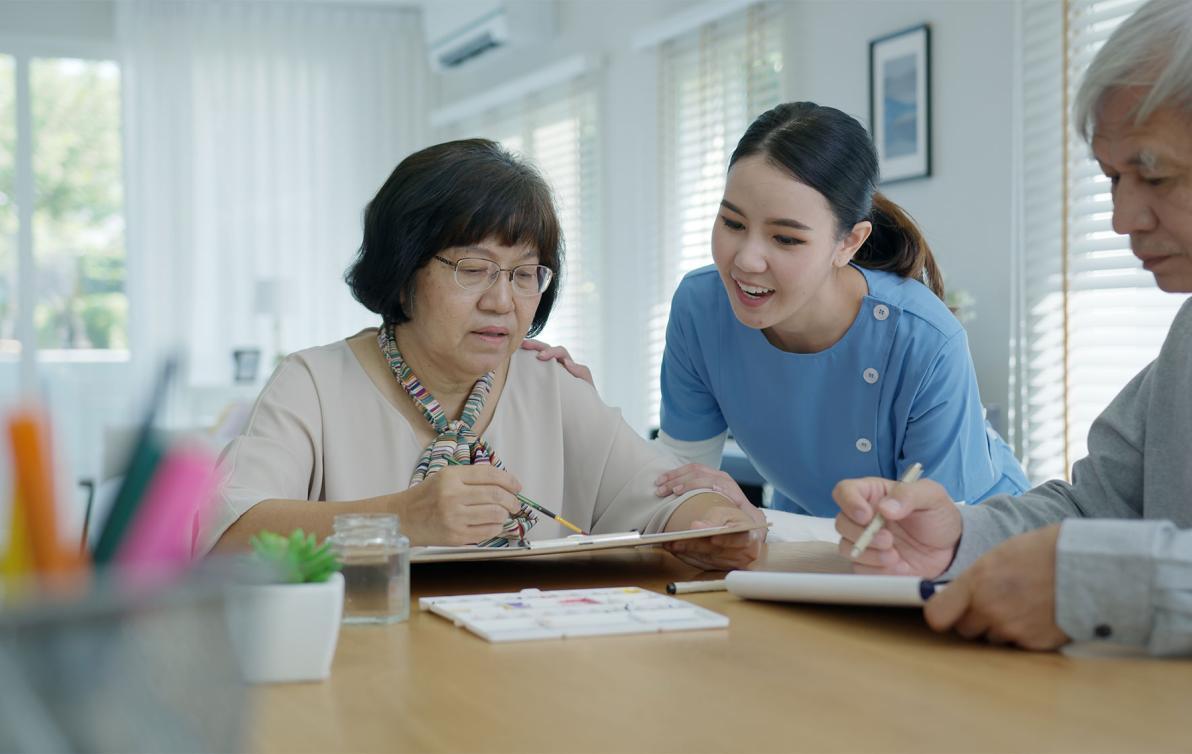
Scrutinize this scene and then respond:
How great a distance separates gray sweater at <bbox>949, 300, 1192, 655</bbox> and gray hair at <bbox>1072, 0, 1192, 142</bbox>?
0.31m

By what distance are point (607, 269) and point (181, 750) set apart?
5834mm

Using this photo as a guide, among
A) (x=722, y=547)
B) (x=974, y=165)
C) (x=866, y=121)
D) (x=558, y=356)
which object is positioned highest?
(x=866, y=121)

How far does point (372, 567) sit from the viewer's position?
1075 mm

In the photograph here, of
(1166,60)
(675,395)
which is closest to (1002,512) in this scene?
(1166,60)

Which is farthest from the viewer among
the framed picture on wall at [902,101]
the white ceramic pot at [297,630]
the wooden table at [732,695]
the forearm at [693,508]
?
the framed picture on wall at [902,101]

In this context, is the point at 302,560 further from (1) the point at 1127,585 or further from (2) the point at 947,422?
(2) the point at 947,422

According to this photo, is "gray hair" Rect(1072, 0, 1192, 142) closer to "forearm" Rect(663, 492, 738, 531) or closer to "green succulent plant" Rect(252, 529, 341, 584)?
"forearm" Rect(663, 492, 738, 531)

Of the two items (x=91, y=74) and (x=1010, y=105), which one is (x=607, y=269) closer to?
(x=1010, y=105)

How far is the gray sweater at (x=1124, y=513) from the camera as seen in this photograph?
91 cm

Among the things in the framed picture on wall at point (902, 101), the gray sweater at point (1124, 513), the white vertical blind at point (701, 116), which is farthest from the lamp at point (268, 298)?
the gray sweater at point (1124, 513)

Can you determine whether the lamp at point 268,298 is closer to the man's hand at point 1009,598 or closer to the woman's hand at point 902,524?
the woman's hand at point 902,524

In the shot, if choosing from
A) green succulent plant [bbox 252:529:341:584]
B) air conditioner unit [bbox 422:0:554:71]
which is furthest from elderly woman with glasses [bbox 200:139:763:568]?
air conditioner unit [bbox 422:0:554:71]

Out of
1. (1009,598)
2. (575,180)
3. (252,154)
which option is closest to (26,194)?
(252,154)

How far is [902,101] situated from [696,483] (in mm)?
2900
